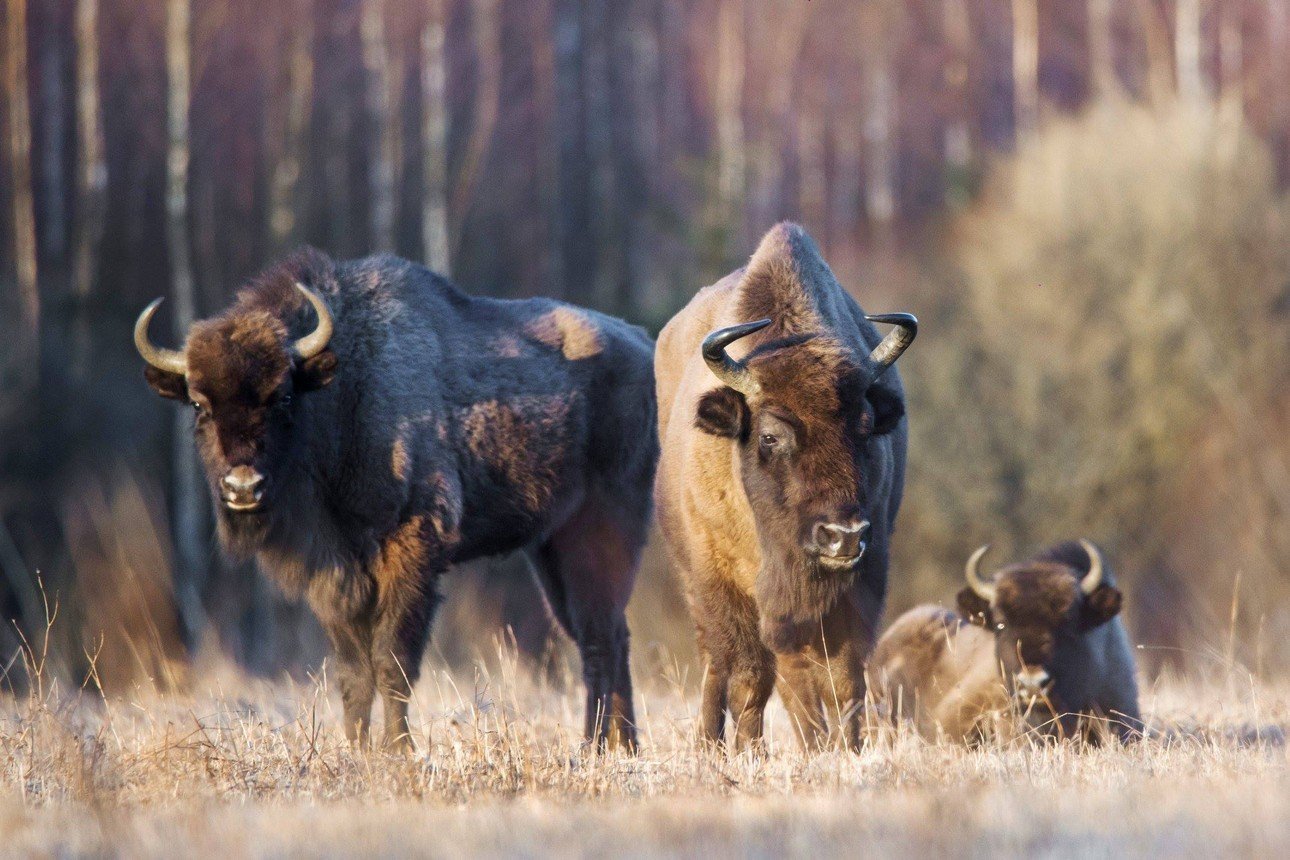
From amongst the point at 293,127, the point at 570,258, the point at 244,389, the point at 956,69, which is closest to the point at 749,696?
the point at 244,389

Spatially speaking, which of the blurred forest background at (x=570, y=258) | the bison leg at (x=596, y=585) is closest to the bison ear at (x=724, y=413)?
the bison leg at (x=596, y=585)

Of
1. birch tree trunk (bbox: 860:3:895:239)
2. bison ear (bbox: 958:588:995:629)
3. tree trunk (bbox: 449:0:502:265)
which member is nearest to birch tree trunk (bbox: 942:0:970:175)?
birch tree trunk (bbox: 860:3:895:239)

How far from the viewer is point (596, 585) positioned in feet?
30.9

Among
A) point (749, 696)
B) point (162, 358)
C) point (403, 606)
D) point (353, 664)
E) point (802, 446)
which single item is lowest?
point (353, 664)

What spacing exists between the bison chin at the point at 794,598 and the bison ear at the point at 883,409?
2.18ft

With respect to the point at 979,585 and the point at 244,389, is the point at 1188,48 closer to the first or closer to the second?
the point at 979,585

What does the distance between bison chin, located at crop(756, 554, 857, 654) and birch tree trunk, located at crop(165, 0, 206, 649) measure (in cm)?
1460

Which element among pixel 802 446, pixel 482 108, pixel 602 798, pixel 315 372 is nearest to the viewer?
pixel 602 798

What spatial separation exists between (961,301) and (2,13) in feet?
50.9

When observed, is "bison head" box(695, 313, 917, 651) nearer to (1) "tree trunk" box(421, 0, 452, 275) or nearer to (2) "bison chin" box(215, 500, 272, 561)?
(2) "bison chin" box(215, 500, 272, 561)

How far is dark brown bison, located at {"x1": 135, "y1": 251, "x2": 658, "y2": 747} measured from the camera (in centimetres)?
800

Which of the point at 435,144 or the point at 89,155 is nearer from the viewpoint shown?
the point at 89,155

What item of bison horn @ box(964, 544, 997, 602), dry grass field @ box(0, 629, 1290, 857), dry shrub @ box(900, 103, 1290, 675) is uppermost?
dry grass field @ box(0, 629, 1290, 857)

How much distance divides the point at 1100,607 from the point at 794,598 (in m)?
3.21
